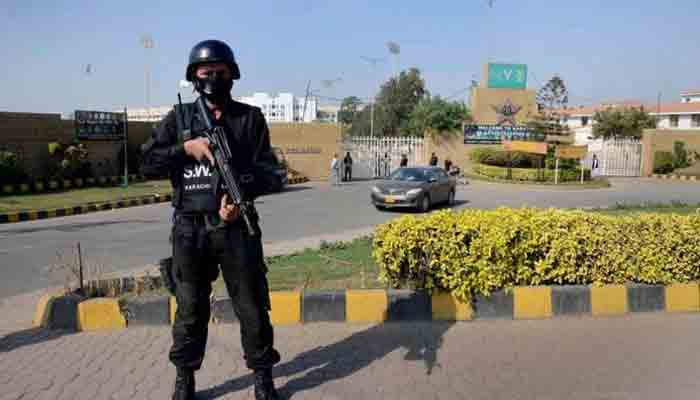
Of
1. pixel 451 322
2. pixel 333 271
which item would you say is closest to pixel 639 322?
A: pixel 451 322

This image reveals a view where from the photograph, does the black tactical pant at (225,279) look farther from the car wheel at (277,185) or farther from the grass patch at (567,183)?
the grass patch at (567,183)

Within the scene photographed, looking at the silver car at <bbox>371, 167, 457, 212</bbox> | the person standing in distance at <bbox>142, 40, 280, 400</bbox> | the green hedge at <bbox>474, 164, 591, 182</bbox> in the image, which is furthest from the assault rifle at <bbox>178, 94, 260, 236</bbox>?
the green hedge at <bbox>474, 164, 591, 182</bbox>

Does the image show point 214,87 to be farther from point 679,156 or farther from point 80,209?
point 679,156

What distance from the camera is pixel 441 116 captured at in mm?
28828

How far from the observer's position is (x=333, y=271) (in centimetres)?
652

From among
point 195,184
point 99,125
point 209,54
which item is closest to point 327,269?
point 195,184

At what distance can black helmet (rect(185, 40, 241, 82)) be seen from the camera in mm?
3438

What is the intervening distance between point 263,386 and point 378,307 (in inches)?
68.5

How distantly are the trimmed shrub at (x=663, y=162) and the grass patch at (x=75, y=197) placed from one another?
86.9 feet

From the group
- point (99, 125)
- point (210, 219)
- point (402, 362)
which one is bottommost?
point (402, 362)

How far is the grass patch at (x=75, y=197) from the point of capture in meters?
14.8

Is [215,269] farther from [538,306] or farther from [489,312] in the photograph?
[538,306]

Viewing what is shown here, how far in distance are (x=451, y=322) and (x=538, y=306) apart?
823 millimetres

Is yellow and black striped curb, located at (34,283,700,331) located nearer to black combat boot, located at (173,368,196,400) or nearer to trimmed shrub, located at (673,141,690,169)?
black combat boot, located at (173,368,196,400)
